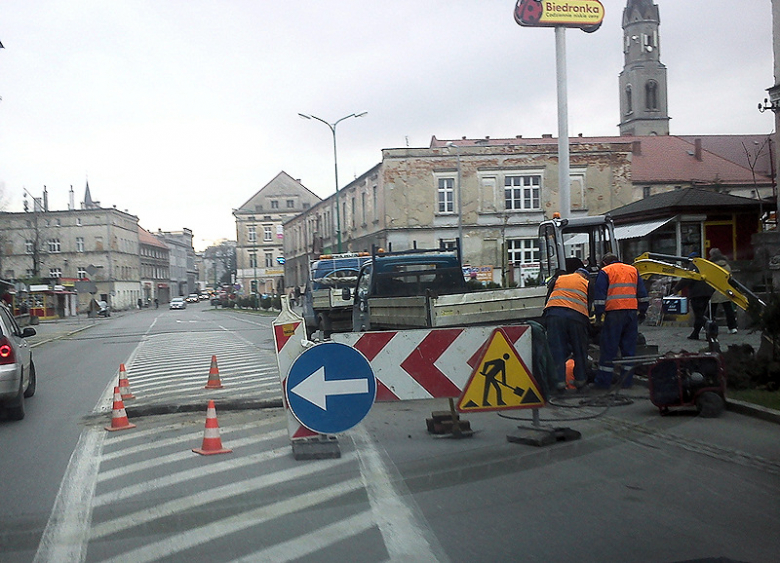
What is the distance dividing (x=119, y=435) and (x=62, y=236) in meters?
106

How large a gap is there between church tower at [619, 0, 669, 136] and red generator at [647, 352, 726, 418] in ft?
295

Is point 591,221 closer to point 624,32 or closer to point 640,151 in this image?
point 640,151

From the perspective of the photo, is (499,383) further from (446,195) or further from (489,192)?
(446,195)

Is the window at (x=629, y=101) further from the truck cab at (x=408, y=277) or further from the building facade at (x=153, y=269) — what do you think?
the truck cab at (x=408, y=277)

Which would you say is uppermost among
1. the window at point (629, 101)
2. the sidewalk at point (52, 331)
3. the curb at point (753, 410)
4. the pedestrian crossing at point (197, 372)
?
the window at point (629, 101)

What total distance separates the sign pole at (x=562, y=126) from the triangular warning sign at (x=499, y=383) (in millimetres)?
16903

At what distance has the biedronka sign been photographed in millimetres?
28703

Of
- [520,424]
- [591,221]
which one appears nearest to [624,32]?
[591,221]

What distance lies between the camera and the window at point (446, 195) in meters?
48.4

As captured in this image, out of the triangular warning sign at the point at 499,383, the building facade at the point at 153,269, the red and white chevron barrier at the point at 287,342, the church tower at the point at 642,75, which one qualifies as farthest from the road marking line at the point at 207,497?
the building facade at the point at 153,269

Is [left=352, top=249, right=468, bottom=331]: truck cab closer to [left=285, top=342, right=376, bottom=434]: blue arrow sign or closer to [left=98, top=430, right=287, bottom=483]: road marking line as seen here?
[left=98, top=430, right=287, bottom=483]: road marking line

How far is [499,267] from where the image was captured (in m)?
47.2

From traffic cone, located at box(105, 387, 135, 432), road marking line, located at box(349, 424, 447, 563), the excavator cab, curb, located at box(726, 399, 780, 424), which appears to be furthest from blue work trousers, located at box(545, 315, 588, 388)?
the excavator cab

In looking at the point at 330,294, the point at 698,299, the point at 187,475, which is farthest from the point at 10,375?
the point at 698,299
